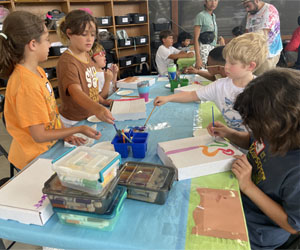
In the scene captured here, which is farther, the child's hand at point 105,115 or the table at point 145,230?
the child's hand at point 105,115

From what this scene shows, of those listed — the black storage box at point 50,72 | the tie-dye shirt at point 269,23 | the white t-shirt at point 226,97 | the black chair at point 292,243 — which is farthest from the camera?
the black storage box at point 50,72

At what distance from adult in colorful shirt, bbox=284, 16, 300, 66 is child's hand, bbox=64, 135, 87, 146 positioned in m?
3.62

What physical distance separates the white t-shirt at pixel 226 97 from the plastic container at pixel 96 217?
811 millimetres

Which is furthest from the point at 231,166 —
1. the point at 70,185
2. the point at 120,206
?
the point at 70,185

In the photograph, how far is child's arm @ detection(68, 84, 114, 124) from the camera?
1.05 meters

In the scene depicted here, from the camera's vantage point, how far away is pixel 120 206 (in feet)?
2.06

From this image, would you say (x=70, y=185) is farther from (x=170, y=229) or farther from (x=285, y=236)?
(x=285, y=236)

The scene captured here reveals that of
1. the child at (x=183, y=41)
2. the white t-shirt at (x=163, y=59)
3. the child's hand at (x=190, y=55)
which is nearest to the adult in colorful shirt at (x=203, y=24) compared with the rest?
the child's hand at (x=190, y=55)

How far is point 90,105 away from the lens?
116 cm

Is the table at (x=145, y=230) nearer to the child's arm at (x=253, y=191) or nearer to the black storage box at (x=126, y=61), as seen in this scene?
the child's arm at (x=253, y=191)

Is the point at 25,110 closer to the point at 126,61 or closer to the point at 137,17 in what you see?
the point at 126,61

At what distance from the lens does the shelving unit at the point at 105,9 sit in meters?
3.25

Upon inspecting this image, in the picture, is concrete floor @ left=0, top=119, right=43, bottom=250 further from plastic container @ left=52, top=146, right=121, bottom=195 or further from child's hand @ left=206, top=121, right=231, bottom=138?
child's hand @ left=206, top=121, right=231, bottom=138

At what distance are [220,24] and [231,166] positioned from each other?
4.34 metres
